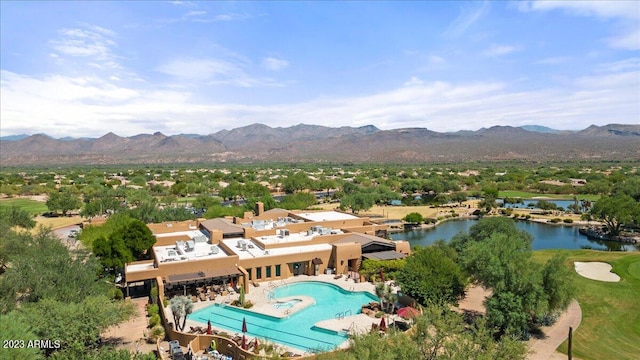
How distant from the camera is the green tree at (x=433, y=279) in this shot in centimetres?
2844

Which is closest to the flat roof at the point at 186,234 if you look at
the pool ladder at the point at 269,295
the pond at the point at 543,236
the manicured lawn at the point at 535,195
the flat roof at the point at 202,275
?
the flat roof at the point at 202,275

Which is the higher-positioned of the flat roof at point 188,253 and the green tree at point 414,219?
the flat roof at point 188,253

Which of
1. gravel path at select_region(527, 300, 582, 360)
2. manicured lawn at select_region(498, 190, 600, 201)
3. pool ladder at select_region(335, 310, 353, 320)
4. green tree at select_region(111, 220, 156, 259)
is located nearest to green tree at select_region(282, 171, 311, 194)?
manicured lawn at select_region(498, 190, 600, 201)

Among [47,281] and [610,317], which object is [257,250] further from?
[610,317]

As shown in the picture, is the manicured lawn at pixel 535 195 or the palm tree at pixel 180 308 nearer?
the palm tree at pixel 180 308

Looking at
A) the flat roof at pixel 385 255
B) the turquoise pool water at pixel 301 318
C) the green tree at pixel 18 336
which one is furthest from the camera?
the flat roof at pixel 385 255

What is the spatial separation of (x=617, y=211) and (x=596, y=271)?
24222 mm

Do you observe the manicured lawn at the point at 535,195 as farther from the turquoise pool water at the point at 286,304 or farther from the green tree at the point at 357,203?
the turquoise pool water at the point at 286,304

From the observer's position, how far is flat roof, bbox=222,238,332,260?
122 feet

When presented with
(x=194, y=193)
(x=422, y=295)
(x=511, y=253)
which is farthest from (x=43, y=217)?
(x=511, y=253)

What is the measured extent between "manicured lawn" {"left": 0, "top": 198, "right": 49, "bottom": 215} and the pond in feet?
226

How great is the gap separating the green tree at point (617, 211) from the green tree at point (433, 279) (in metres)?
41.2

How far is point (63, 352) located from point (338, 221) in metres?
31.7

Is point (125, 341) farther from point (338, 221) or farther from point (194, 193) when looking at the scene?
point (194, 193)
